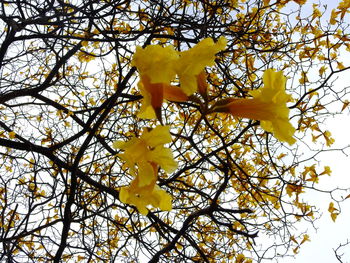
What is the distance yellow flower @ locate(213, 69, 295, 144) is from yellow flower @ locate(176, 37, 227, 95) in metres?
0.18

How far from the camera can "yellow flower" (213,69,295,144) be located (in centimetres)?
105

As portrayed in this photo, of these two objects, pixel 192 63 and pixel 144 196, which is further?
pixel 144 196

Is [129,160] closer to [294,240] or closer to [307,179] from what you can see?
[307,179]

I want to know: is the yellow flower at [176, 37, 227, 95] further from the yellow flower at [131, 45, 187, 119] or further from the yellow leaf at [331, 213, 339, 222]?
the yellow leaf at [331, 213, 339, 222]

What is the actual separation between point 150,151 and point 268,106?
384mm

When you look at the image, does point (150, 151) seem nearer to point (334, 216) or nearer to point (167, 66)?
point (167, 66)

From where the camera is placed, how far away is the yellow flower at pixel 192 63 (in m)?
0.88

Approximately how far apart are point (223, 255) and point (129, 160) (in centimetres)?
362

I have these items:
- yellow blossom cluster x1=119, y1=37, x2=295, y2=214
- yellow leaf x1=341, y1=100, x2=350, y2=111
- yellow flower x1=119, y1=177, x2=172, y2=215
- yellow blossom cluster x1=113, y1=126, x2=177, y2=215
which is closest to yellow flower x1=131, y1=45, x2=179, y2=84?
yellow blossom cluster x1=119, y1=37, x2=295, y2=214

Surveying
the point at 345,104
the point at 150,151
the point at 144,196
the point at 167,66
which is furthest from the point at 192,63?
the point at 345,104

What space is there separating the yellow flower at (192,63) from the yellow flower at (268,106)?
0.58 feet

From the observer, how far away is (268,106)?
1.05 metres

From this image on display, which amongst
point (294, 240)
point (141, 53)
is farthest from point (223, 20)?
point (141, 53)

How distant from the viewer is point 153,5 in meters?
3.43
